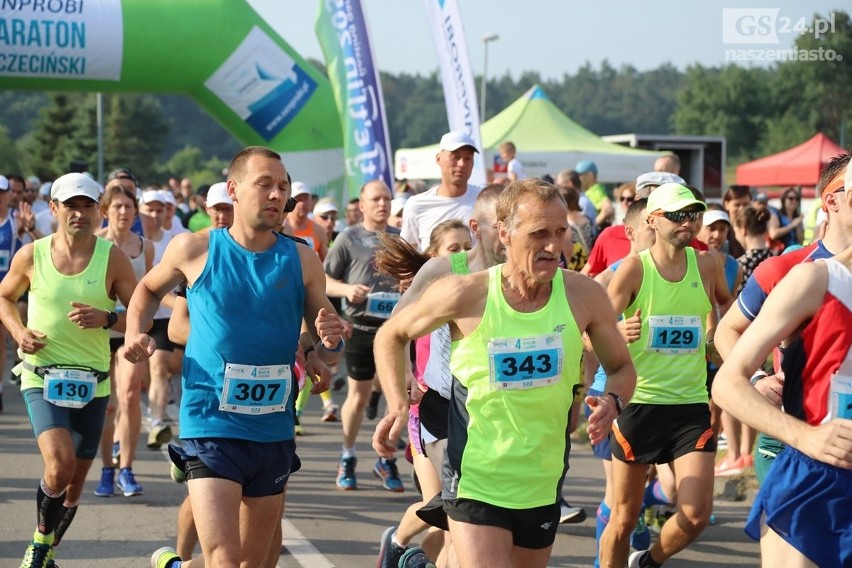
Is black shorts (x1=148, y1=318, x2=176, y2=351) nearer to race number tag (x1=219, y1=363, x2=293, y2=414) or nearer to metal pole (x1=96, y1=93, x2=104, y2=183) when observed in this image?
race number tag (x1=219, y1=363, x2=293, y2=414)

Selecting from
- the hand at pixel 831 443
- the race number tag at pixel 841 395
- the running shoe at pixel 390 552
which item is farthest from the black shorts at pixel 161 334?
the hand at pixel 831 443

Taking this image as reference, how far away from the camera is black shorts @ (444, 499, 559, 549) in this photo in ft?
13.0

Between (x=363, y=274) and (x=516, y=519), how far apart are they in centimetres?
495

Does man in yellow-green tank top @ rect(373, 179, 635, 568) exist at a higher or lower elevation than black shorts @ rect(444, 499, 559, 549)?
higher

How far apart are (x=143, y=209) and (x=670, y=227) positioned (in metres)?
5.51

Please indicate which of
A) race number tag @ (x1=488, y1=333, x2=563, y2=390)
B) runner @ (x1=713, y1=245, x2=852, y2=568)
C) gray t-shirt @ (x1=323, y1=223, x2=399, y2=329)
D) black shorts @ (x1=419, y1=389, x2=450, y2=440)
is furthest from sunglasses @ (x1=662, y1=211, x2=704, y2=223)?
gray t-shirt @ (x1=323, y1=223, x2=399, y2=329)

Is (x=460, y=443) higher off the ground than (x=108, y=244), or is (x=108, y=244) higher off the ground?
(x=108, y=244)

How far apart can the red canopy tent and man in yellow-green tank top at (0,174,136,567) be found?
22.1 metres

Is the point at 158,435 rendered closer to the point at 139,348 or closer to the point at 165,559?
the point at 165,559

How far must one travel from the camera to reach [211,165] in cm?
9769

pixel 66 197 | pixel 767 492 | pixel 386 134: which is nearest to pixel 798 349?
pixel 767 492

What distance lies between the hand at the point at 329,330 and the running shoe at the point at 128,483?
Result: 375 cm

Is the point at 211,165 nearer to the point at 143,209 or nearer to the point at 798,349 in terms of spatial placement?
the point at 143,209

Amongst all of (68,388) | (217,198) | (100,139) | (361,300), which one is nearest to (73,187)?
(68,388)
